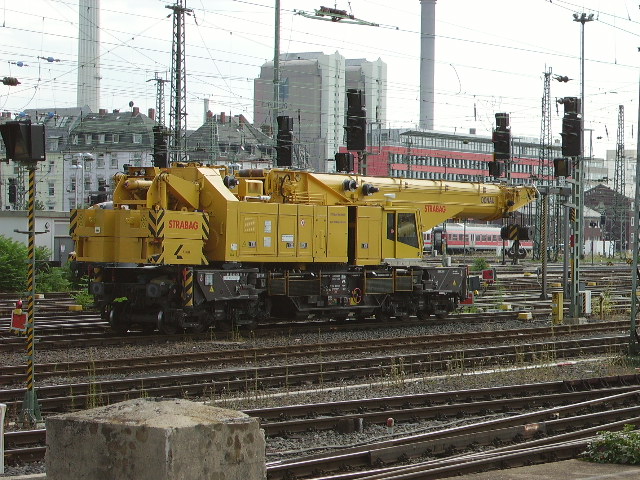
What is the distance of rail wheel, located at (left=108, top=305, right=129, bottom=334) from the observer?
22562 millimetres

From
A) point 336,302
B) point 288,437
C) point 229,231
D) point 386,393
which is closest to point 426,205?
point 336,302

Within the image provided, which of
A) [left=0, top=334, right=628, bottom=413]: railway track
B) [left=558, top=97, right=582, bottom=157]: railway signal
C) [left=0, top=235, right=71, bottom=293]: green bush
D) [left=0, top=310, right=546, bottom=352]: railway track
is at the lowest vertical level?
[left=0, top=334, right=628, bottom=413]: railway track

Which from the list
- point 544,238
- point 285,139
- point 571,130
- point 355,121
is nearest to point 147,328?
point 355,121

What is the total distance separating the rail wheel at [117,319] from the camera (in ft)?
74.0

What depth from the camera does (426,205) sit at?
88.7 feet

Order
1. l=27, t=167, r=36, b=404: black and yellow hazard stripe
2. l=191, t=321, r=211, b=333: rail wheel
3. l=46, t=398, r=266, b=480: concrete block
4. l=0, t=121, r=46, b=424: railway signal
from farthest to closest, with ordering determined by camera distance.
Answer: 1. l=191, t=321, r=211, b=333: rail wheel
2. l=27, t=167, r=36, b=404: black and yellow hazard stripe
3. l=0, t=121, r=46, b=424: railway signal
4. l=46, t=398, r=266, b=480: concrete block

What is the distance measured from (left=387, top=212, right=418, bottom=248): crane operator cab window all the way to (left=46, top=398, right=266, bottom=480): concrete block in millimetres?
18952

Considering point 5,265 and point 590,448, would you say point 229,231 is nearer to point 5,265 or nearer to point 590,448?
point 590,448

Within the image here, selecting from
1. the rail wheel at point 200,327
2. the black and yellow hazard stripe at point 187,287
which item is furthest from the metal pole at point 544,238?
the black and yellow hazard stripe at point 187,287

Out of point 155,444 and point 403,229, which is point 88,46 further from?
point 155,444

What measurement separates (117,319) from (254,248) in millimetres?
3418

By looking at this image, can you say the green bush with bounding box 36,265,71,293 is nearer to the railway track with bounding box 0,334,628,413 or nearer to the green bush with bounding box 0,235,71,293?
the green bush with bounding box 0,235,71,293

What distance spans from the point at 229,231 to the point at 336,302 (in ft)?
12.4

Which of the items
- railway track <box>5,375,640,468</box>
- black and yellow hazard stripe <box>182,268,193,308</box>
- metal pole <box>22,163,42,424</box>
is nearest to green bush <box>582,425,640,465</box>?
railway track <box>5,375,640,468</box>
